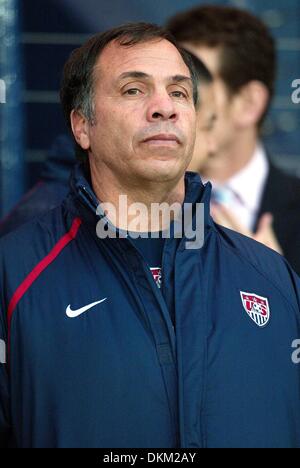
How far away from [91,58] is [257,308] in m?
0.80

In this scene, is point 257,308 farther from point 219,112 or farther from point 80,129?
point 219,112

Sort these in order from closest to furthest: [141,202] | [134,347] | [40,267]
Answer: [134,347]
[40,267]
[141,202]

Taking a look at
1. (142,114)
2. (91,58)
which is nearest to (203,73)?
(91,58)

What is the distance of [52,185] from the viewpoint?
140 inches

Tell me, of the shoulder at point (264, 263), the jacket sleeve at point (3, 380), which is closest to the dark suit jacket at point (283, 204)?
the shoulder at point (264, 263)

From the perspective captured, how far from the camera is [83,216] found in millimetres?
2521

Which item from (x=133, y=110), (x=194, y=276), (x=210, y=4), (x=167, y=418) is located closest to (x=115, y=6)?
(x=210, y=4)

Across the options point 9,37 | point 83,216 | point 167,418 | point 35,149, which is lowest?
point 167,418

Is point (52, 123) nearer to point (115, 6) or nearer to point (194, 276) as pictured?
point (115, 6)

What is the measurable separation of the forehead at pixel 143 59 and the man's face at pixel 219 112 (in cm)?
122

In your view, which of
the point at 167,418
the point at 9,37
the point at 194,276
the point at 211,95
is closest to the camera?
the point at 167,418

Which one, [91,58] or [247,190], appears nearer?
[91,58]

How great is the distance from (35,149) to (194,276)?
1.79 meters
